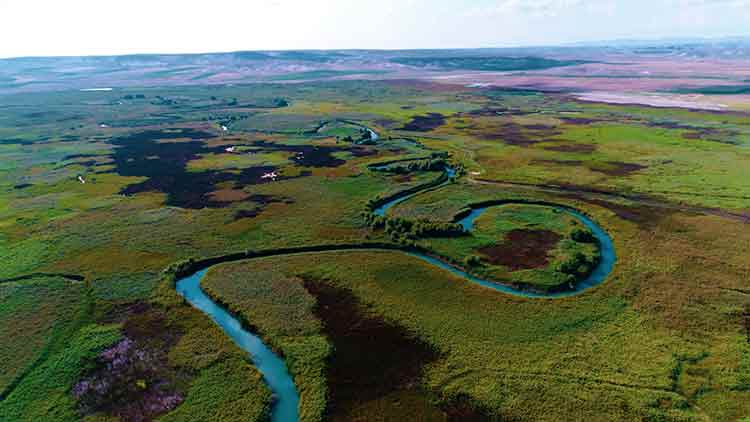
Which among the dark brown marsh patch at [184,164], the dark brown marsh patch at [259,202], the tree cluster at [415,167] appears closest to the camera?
the dark brown marsh patch at [259,202]

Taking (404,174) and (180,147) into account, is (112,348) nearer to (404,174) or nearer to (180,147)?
(404,174)

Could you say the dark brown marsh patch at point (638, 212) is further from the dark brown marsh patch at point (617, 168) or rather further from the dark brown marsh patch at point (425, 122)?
the dark brown marsh patch at point (425, 122)

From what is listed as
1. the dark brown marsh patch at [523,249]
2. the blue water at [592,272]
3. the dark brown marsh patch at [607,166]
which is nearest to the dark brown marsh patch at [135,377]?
the blue water at [592,272]

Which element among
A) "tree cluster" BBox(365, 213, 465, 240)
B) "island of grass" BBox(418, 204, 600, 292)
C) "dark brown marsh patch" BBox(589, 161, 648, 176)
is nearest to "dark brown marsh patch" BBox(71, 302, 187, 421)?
"tree cluster" BBox(365, 213, 465, 240)

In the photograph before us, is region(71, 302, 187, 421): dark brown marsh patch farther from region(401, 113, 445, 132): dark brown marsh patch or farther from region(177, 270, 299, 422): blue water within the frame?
region(401, 113, 445, 132): dark brown marsh patch

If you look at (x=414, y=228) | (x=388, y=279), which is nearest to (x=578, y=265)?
(x=414, y=228)

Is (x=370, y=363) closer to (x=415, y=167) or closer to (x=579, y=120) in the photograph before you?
(x=415, y=167)
